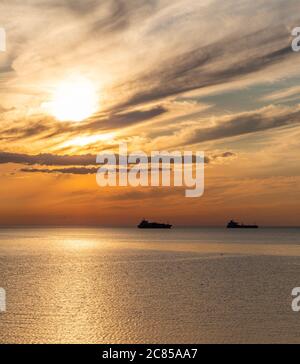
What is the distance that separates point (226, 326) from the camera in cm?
4862

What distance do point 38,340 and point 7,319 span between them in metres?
9.70

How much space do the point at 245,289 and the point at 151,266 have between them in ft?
144

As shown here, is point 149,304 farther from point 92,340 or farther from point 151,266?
point 151,266

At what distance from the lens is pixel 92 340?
44.2m
